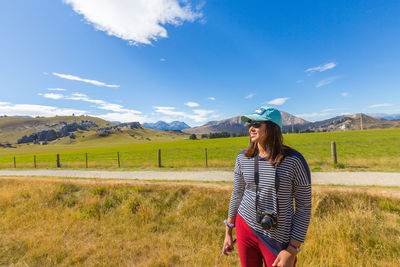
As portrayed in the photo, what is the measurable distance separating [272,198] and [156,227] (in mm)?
4181

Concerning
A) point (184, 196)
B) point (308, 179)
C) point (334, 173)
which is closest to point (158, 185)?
point (184, 196)

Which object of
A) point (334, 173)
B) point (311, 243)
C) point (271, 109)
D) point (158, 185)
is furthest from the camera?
point (334, 173)

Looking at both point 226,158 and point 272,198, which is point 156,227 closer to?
point 272,198

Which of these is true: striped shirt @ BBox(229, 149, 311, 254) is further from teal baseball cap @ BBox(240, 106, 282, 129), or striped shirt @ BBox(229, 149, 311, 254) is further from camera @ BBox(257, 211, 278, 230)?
teal baseball cap @ BBox(240, 106, 282, 129)

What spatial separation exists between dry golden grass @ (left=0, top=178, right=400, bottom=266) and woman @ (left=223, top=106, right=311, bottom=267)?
2069 millimetres

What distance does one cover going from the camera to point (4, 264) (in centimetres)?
371

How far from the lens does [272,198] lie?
5.45 feet

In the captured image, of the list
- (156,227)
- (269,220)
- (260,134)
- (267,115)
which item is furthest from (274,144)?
(156,227)

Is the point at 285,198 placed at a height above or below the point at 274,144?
below

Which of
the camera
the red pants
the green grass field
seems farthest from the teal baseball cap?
the red pants

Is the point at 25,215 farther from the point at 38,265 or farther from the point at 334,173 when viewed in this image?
the point at 334,173

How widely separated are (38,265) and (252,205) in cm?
448

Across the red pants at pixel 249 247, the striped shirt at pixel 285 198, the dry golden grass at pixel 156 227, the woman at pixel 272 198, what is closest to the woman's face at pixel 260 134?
the woman at pixel 272 198

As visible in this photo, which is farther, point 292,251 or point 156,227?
point 156,227
